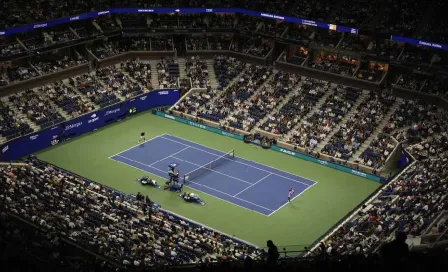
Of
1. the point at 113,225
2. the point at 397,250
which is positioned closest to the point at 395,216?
the point at 113,225

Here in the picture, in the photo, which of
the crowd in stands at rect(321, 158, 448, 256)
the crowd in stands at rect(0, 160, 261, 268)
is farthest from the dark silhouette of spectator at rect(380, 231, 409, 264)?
the crowd in stands at rect(0, 160, 261, 268)

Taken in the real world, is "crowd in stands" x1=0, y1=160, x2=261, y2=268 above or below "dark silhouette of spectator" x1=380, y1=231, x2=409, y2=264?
below

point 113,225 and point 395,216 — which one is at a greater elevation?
point 395,216

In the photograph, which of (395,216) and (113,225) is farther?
(395,216)

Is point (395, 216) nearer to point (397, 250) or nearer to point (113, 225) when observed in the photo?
point (113, 225)

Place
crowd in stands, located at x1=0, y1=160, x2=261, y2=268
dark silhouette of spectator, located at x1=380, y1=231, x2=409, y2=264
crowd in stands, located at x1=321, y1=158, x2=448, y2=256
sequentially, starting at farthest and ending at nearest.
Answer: crowd in stands, located at x1=321, y1=158, x2=448, y2=256, crowd in stands, located at x1=0, y1=160, x2=261, y2=268, dark silhouette of spectator, located at x1=380, y1=231, x2=409, y2=264

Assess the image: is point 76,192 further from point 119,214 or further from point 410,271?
point 410,271

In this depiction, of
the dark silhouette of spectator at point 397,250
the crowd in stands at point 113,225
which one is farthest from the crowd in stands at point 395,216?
the dark silhouette of spectator at point 397,250

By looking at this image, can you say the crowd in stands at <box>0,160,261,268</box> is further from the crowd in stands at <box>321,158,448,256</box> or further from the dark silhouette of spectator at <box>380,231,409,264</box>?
the dark silhouette of spectator at <box>380,231,409,264</box>

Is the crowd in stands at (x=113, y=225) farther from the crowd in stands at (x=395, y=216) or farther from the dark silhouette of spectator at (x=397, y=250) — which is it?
the dark silhouette of spectator at (x=397, y=250)
